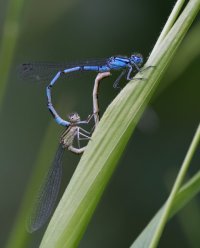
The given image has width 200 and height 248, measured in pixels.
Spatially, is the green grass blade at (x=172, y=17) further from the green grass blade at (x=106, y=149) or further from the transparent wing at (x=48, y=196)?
the transparent wing at (x=48, y=196)

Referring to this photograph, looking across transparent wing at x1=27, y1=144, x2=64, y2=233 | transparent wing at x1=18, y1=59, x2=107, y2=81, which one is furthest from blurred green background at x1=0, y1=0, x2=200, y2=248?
transparent wing at x1=27, y1=144, x2=64, y2=233

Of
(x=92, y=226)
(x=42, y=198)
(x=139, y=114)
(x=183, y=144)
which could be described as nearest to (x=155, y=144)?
(x=183, y=144)

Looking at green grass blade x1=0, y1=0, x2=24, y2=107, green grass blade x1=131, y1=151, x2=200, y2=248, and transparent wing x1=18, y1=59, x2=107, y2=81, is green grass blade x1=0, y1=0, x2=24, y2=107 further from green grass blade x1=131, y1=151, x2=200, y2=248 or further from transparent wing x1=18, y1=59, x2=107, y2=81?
transparent wing x1=18, y1=59, x2=107, y2=81

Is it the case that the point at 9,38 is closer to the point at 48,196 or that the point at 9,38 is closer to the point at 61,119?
the point at 48,196

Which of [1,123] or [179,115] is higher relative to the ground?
[179,115]

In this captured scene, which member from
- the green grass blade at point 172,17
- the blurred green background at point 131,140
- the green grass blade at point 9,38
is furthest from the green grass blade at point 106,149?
the blurred green background at point 131,140

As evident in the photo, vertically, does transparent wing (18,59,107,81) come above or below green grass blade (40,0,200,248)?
below

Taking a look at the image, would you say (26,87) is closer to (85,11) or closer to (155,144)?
(85,11)
